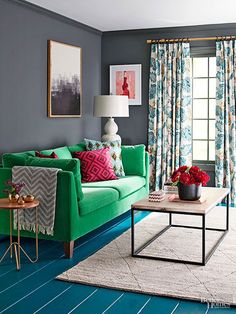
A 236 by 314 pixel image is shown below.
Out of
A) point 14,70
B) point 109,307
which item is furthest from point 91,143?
point 109,307

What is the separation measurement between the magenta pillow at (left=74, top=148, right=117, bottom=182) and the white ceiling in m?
1.82

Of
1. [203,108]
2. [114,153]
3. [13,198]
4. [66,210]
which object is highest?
[203,108]

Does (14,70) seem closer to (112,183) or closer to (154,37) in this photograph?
(112,183)

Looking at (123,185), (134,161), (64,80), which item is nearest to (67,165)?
(123,185)

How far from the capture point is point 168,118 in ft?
24.9

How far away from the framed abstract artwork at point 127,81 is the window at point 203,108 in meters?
0.87

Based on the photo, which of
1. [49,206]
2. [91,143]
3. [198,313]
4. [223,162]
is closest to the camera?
[198,313]

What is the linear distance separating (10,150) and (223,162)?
10.7 feet

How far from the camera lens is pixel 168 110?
7586 millimetres

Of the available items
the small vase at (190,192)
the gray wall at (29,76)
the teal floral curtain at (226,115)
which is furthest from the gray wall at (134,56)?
the small vase at (190,192)

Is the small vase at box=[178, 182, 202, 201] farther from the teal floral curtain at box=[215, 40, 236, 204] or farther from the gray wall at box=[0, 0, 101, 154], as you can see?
the teal floral curtain at box=[215, 40, 236, 204]

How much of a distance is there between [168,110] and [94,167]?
197cm

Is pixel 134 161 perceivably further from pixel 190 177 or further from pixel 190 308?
pixel 190 308

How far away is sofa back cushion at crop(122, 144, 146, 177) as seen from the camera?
678 centimetres
